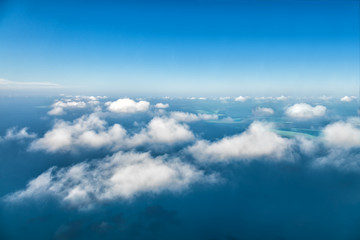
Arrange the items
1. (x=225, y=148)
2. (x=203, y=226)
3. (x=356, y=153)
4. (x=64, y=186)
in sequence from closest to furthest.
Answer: (x=203, y=226) < (x=64, y=186) < (x=356, y=153) < (x=225, y=148)

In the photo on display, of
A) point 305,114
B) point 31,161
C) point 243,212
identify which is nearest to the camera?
point 243,212

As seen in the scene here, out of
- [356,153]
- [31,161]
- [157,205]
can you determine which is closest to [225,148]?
[157,205]

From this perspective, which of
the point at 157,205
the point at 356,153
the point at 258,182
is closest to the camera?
the point at 157,205

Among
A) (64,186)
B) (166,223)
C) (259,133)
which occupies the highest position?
(259,133)

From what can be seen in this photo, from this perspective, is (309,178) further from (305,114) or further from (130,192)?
(305,114)

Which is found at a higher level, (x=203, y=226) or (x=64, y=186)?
(x=64, y=186)

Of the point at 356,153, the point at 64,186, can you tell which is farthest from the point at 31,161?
the point at 356,153

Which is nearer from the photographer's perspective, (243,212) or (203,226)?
(203,226)

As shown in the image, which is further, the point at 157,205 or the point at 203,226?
the point at 157,205

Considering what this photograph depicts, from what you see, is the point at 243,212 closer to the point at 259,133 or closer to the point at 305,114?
the point at 259,133
